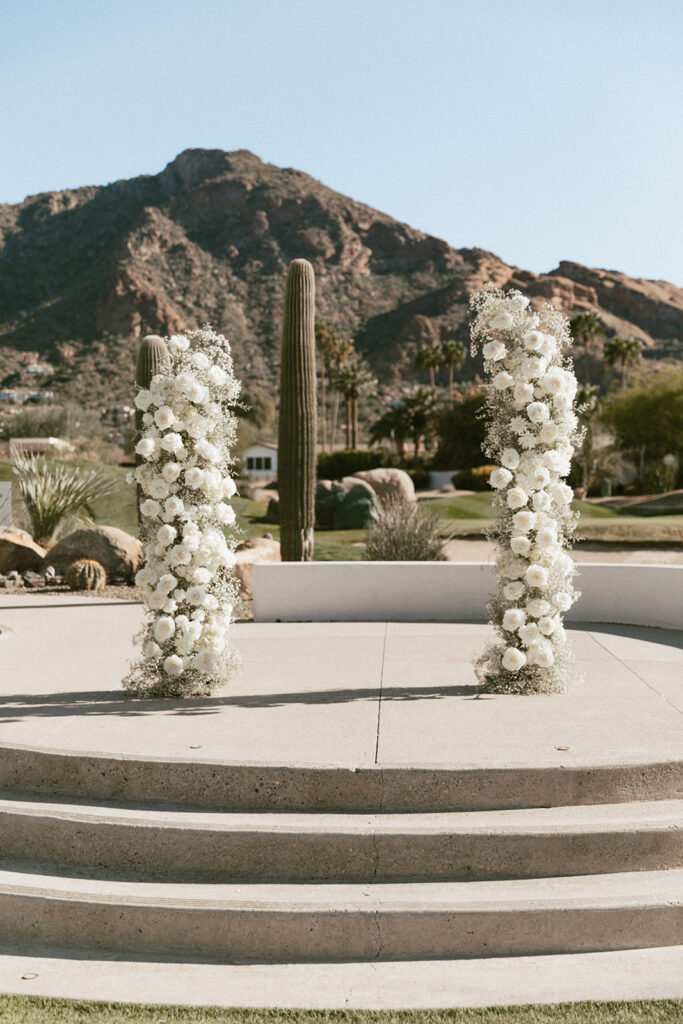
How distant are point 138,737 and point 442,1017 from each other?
2575 millimetres

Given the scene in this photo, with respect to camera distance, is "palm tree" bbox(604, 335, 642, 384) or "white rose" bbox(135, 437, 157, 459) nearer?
"white rose" bbox(135, 437, 157, 459)

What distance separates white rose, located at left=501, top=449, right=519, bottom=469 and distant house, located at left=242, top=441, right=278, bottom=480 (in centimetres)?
6117

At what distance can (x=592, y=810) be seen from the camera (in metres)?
4.82

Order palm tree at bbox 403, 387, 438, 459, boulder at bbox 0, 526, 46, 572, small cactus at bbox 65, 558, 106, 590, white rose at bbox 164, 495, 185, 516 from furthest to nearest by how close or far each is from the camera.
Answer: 1. palm tree at bbox 403, 387, 438, 459
2. boulder at bbox 0, 526, 46, 572
3. small cactus at bbox 65, 558, 106, 590
4. white rose at bbox 164, 495, 185, 516

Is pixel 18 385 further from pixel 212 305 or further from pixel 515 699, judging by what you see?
pixel 515 699

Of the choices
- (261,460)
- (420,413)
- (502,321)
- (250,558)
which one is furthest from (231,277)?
(502,321)

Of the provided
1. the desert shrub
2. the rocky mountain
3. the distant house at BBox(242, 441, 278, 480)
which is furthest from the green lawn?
the rocky mountain

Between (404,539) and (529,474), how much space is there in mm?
7894

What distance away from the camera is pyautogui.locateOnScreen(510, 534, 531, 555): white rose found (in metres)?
6.41

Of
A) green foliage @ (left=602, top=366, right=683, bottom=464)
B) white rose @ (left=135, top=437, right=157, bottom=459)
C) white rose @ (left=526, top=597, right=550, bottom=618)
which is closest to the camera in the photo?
white rose @ (left=135, top=437, right=157, bottom=459)

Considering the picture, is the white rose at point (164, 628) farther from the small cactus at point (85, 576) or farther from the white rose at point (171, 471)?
the small cactus at point (85, 576)

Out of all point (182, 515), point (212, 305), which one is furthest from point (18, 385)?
point (182, 515)

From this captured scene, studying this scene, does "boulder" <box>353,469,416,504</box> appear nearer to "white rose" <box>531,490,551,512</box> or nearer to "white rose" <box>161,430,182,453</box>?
"white rose" <box>531,490,551,512</box>

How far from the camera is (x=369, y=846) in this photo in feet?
14.8
